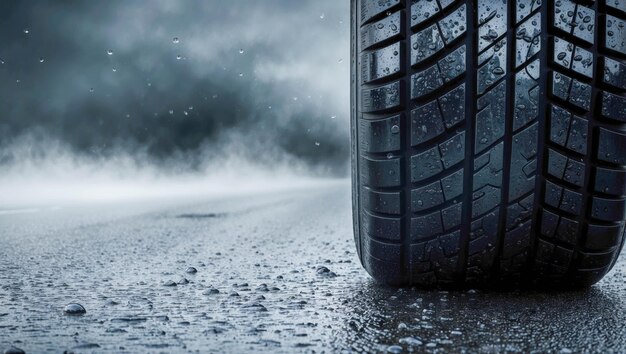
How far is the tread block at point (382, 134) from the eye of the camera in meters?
1.54

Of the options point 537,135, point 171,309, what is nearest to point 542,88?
point 537,135

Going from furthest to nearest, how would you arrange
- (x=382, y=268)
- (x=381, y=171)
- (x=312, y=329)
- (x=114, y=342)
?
(x=382, y=268) → (x=381, y=171) → (x=312, y=329) → (x=114, y=342)

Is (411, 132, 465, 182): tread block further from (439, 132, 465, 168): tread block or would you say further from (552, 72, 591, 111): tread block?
(552, 72, 591, 111): tread block

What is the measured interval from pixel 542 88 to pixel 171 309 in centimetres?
103

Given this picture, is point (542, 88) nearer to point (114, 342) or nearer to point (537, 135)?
point (537, 135)

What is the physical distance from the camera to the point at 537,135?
58.5 inches

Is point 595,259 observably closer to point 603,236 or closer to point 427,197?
point 603,236

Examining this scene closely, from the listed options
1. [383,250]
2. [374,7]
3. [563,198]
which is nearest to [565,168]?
[563,198]

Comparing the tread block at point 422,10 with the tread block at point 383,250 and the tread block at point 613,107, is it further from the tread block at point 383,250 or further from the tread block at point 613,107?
the tread block at point 383,250

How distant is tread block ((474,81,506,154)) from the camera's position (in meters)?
1.48

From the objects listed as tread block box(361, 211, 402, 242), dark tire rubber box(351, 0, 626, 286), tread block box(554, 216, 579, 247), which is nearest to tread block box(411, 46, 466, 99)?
dark tire rubber box(351, 0, 626, 286)

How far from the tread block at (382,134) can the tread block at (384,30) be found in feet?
0.65

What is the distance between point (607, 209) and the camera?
1.57 m

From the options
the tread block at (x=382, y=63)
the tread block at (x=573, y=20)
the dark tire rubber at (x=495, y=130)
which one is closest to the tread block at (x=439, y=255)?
the dark tire rubber at (x=495, y=130)
